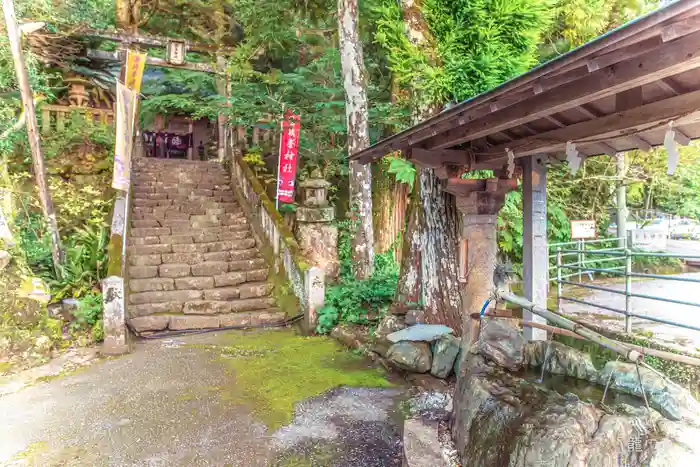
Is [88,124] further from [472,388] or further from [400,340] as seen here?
[472,388]

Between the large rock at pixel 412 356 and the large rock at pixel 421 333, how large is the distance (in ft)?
0.21

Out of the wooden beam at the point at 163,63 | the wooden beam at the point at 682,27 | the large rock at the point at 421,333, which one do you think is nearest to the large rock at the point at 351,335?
the large rock at the point at 421,333

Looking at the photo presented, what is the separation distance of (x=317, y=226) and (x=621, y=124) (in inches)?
257

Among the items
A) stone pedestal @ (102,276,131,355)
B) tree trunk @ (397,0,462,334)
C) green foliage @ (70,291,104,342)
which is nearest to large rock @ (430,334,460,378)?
tree trunk @ (397,0,462,334)

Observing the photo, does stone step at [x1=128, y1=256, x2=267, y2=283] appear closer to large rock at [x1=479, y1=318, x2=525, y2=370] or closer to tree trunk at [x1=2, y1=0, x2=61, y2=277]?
tree trunk at [x1=2, y1=0, x2=61, y2=277]

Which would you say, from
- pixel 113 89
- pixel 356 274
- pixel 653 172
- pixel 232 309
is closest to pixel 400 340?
pixel 356 274

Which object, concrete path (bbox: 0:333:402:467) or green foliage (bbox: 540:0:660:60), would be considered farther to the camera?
green foliage (bbox: 540:0:660:60)

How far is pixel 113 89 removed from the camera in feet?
55.2

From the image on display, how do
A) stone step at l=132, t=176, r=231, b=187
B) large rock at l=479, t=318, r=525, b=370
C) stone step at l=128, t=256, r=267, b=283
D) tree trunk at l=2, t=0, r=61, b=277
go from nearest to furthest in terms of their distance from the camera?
1. large rock at l=479, t=318, r=525, b=370
2. tree trunk at l=2, t=0, r=61, b=277
3. stone step at l=128, t=256, r=267, b=283
4. stone step at l=132, t=176, r=231, b=187

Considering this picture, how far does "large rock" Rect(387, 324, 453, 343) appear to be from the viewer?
5555 mm

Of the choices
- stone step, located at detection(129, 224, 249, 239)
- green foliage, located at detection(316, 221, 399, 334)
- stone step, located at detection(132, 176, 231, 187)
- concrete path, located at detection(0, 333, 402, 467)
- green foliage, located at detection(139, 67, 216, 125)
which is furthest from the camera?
green foliage, located at detection(139, 67, 216, 125)

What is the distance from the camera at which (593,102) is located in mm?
3309

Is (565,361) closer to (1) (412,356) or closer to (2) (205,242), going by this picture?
(1) (412,356)

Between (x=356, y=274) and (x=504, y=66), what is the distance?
4838mm
